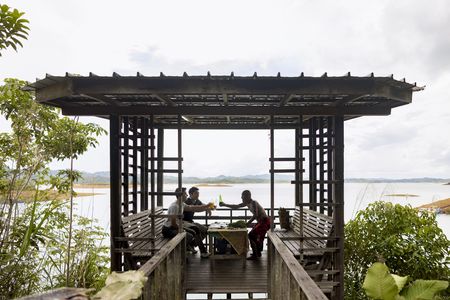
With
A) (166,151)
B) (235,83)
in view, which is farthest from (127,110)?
(166,151)

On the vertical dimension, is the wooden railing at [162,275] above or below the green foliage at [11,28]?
below

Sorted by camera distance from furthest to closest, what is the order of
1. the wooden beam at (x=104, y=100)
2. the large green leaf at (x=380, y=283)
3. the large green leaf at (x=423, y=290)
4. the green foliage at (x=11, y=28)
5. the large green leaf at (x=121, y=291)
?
the wooden beam at (x=104, y=100) < the large green leaf at (x=423, y=290) < the large green leaf at (x=380, y=283) < the green foliage at (x=11, y=28) < the large green leaf at (x=121, y=291)

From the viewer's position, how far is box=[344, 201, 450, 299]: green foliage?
6965mm

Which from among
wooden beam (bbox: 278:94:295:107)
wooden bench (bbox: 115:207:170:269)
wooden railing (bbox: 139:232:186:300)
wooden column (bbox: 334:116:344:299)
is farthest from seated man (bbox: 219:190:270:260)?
wooden railing (bbox: 139:232:186:300)

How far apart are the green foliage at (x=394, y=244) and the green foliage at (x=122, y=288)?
6625 millimetres

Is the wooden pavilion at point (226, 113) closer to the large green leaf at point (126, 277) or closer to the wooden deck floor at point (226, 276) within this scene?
the wooden deck floor at point (226, 276)

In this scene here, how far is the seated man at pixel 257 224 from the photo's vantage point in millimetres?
6484

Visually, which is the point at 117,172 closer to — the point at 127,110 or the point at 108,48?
the point at 127,110

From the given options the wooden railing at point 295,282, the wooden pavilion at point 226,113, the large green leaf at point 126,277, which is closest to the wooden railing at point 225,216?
the wooden pavilion at point 226,113

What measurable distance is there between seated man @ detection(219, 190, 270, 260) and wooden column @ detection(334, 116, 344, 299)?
1.41m

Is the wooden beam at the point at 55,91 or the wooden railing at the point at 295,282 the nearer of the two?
the wooden railing at the point at 295,282

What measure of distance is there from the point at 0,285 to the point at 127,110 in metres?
2.88

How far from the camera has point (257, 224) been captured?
257 inches

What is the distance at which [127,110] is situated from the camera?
18.0ft
